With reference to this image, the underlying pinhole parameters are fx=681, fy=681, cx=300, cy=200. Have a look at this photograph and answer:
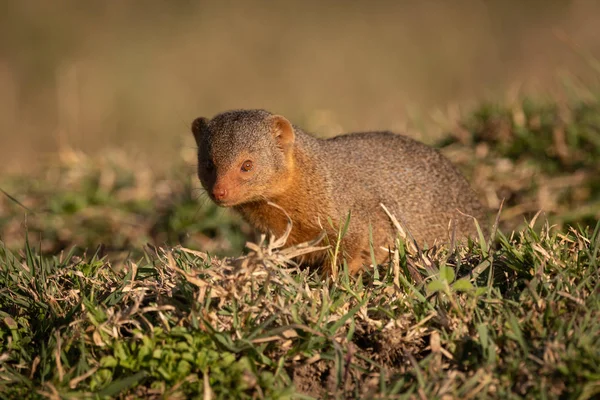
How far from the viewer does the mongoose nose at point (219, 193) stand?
3.65 metres

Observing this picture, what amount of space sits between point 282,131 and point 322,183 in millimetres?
387

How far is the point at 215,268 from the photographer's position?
2658 mm

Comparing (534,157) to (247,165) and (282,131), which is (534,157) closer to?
(282,131)

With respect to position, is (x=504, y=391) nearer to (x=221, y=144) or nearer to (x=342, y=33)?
(x=221, y=144)

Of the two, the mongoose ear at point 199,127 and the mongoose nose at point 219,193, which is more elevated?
the mongoose ear at point 199,127

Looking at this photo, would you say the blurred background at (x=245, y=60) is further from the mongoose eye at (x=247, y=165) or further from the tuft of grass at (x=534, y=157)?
the mongoose eye at (x=247, y=165)

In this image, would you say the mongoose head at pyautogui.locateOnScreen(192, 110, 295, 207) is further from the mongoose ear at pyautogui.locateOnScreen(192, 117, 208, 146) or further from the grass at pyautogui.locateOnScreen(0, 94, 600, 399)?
the grass at pyautogui.locateOnScreen(0, 94, 600, 399)

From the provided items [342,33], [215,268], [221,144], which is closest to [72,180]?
[221,144]

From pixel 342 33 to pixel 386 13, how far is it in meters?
0.97

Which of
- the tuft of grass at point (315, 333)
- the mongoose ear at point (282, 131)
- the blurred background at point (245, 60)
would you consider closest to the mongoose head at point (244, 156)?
the mongoose ear at point (282, 131)

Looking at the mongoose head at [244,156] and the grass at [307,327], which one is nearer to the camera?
the grass at [307,327]

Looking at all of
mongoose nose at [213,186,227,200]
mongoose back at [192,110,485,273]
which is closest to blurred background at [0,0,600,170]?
mongoose back at [192,110,485,273]

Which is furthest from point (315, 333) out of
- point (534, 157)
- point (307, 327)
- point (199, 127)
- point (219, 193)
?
point (534, 157)

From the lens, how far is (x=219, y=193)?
3.64 meters
